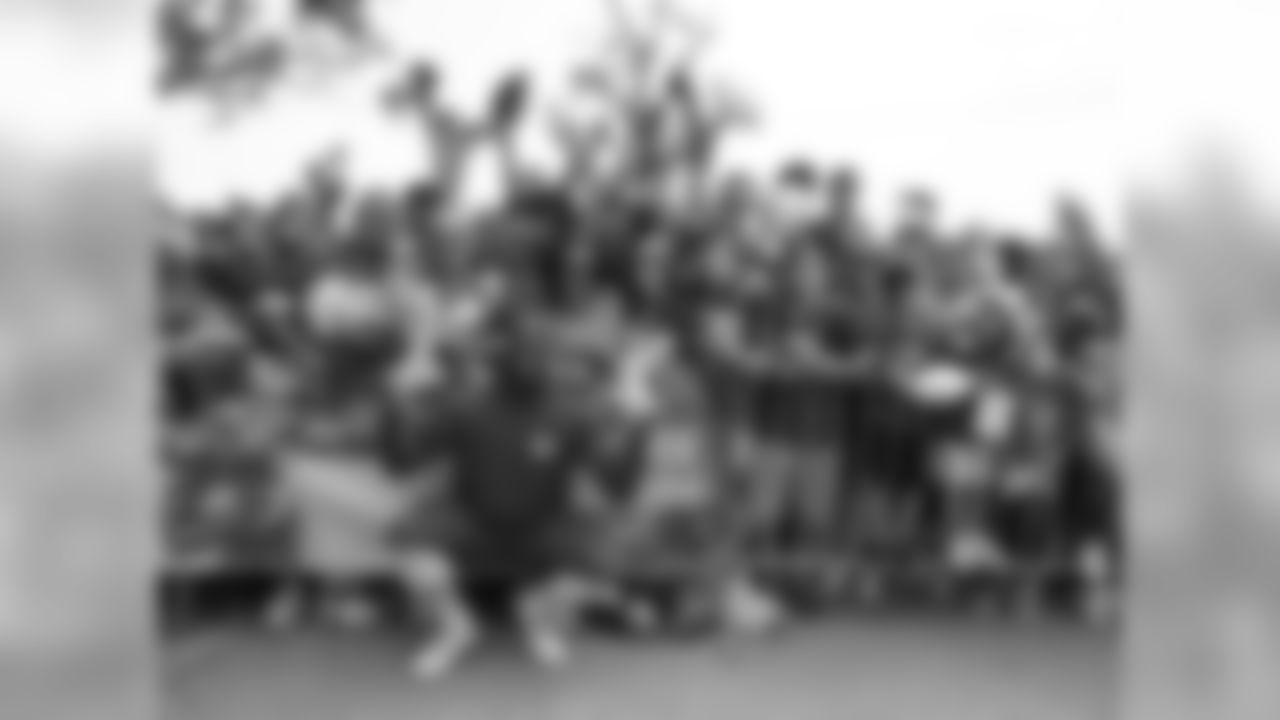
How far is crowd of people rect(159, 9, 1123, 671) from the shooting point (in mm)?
3793

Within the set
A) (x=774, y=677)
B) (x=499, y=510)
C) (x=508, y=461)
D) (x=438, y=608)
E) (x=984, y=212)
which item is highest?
(x=984, y=212)

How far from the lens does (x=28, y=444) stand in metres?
3.89

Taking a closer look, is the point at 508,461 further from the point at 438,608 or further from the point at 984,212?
the point at 984,212

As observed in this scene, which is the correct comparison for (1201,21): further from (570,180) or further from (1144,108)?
(570,180)

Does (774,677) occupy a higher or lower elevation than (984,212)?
lower

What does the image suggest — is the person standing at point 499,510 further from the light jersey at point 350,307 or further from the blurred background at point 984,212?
the blurred background at point 984,212

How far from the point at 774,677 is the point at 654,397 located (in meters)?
0.84

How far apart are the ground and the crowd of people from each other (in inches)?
5.1

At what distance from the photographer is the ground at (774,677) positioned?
149 inches

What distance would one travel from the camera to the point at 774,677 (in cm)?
379

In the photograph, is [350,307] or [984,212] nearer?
[984,212]

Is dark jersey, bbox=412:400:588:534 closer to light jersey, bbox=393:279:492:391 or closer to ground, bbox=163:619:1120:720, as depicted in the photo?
light jersey, bbox=393:279:492:391

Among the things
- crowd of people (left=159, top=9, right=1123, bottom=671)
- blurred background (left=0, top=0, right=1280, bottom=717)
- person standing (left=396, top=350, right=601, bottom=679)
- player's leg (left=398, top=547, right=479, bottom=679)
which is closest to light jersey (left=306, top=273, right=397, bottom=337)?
crowd of people (left=159, top=9, right=1123, bottom=671)

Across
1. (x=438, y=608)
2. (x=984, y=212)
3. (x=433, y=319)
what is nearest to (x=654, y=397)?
(x=433, y=319)
